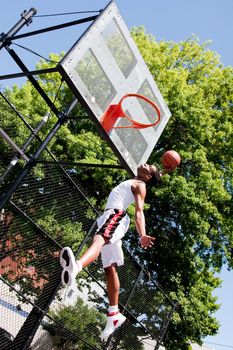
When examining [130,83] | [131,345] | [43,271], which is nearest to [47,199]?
[43,271]

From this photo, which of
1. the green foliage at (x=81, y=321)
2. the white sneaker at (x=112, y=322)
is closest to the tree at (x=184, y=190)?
the green foliage at (x=81, y=321)

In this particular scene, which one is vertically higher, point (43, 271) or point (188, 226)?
point (188, 226)

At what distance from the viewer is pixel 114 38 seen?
6125mm

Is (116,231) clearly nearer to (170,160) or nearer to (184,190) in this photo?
(170,160)

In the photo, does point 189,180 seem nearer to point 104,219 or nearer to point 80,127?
point 80,127

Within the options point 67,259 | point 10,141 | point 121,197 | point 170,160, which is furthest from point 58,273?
point 67,259

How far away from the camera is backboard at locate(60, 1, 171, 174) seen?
5.23 meters

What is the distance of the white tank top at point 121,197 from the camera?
4625 mm

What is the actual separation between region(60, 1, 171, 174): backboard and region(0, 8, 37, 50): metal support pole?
1.31 meters

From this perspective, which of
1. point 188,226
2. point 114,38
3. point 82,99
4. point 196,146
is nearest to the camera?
point 82,99

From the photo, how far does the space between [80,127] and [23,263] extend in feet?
31.6

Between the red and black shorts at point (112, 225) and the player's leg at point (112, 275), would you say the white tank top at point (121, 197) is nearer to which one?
the red and black shorts at point (112, 225)

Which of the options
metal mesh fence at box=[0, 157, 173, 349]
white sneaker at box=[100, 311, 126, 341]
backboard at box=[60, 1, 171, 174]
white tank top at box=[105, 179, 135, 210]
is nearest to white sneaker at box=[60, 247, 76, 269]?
white tank top at box=[105, 179, 135, 210]

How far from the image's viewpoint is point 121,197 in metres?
4.68
